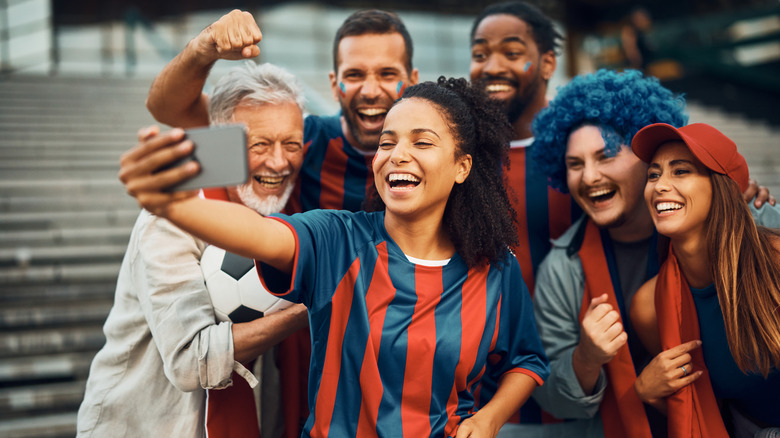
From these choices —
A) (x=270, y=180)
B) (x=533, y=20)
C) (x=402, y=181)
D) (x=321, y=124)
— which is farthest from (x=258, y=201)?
(x=533, y=20)

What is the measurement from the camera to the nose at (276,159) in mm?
2494

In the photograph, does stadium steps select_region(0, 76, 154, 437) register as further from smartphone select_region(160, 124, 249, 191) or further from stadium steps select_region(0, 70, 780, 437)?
smartphone select_region(160, 124, 249, 191)

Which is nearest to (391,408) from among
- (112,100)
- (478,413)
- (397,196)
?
(478,413)

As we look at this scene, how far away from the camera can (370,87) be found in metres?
2.88

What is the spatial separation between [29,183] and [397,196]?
176 inches

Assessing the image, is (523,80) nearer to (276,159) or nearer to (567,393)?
(276,159)

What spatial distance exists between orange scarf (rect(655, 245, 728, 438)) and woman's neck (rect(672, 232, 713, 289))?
23 millimetres

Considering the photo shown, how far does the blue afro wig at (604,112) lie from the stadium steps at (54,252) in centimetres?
279

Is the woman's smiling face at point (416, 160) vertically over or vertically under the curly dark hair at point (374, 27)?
under

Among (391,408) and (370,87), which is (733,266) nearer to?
(391,408)

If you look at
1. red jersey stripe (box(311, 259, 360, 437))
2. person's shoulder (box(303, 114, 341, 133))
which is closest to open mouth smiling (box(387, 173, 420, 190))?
red jersey stripe (box(311, 259, 360, 437))

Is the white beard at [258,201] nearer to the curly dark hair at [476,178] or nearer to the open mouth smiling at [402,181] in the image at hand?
the curly dark hair at [476,178]

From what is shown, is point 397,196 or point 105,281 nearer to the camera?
point 397,196

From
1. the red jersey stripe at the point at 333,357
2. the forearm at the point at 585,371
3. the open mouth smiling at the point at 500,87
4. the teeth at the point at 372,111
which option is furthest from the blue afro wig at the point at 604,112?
the red jersey stripe at the point at 333,357
